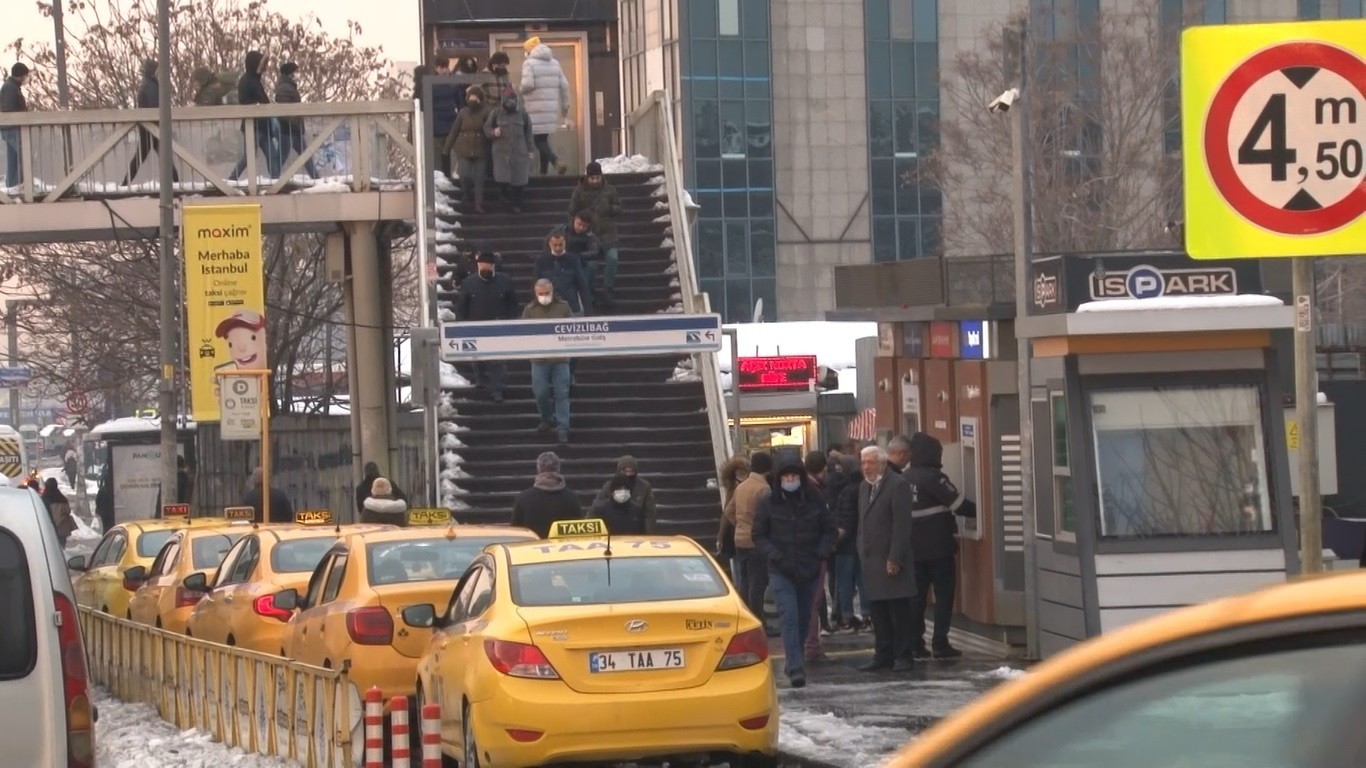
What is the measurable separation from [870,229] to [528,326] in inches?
2188

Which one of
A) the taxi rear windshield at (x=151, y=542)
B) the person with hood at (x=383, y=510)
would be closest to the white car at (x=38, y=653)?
the person with hood at (x=383, y=510)

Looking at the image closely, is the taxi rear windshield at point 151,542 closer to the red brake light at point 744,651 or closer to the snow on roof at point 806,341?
the red brake light at point 744,651

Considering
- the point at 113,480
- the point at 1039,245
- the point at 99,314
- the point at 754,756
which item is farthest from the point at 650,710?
the point at 1039,245

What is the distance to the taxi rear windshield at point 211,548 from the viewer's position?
1830 centimetres

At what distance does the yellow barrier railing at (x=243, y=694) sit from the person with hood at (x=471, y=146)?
40.1 ft

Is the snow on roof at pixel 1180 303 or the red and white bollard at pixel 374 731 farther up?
the snow on roof at pixel 1180 303

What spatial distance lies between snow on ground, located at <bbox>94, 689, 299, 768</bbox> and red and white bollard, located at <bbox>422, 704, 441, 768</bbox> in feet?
7.35

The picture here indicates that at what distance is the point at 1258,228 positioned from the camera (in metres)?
6.60

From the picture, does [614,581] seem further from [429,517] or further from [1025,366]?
[429,517]

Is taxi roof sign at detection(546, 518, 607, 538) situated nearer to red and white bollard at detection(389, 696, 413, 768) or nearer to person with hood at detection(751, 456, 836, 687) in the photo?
person with hood at detection(751, 456, 836, 687)

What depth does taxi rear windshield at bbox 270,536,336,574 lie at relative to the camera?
1543 centimetres

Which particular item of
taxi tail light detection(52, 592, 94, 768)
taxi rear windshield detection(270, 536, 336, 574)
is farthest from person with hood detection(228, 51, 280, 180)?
taxi tail light detection(52, 592, 94, 768)

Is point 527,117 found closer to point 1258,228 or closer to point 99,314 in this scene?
point 99,314

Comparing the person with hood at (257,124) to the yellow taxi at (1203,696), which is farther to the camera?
the person with hood at (257,124)
